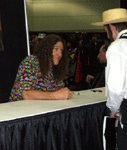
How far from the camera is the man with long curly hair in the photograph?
1908 millimetres

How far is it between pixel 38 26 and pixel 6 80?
153 cm

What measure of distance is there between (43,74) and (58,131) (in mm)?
644

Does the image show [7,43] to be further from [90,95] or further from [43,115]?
[43,115]

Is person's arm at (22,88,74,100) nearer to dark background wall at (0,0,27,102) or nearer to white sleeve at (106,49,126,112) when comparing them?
white sleeve at (106,49,126,112)

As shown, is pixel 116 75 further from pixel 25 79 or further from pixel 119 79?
pixel 25 79

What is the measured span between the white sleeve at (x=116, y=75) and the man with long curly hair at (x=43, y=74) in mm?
572

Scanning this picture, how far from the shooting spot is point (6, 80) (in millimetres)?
3783

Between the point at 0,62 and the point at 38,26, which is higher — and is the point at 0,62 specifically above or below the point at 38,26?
below

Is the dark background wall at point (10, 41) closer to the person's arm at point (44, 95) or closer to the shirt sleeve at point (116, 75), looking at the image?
the person's arm at point (44, 95)

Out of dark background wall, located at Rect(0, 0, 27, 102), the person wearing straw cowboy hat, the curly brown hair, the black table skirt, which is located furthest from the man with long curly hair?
dark background wall, located at Rect(0, 0, 27, 102)

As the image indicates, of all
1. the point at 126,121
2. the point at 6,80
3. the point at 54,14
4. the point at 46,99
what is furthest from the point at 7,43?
the point at 126,121

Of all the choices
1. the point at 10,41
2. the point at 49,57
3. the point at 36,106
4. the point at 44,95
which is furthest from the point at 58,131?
the point at 10,41

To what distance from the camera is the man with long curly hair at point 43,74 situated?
191cm

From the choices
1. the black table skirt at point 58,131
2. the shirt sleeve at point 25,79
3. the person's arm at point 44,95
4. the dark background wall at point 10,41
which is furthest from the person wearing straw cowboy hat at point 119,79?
the dark background wall at point 10,41
